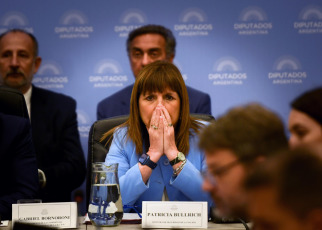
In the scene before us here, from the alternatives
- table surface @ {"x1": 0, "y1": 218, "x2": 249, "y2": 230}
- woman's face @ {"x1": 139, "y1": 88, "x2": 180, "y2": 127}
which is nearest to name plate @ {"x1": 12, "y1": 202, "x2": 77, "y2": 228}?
table surface @ {"x1": 0, "y1": 218, "x2": 249, "y2": 230}

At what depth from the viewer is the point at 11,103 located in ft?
7.69

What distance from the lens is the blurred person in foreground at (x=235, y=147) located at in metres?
0.78

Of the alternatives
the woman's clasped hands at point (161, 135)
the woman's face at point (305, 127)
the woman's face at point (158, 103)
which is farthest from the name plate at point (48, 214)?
the woman's face at point (305, 127)

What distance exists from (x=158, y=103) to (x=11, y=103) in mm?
748

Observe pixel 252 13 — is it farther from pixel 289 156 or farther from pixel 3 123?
pixel 289 156

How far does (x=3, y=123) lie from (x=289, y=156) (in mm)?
1895

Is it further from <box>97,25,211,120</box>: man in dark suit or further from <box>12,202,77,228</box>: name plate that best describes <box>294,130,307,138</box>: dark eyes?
<box>97,25,211,120</box>: man in dark suit

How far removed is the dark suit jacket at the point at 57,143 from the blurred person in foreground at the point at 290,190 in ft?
8.98

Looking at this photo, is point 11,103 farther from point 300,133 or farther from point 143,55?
point 143,55

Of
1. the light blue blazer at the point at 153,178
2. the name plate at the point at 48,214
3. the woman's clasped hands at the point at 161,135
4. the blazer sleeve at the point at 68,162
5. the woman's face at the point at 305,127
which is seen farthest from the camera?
the blazer sleeve at the point at 68,162

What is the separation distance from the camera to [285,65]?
4.12 meters

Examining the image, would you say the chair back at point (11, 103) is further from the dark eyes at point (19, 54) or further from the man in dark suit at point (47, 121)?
the dark eyes at point (19, 54)

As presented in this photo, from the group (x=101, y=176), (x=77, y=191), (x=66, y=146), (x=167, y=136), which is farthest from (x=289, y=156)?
(x=77, y=191)

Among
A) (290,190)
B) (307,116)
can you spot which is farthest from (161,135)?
(290,190)
